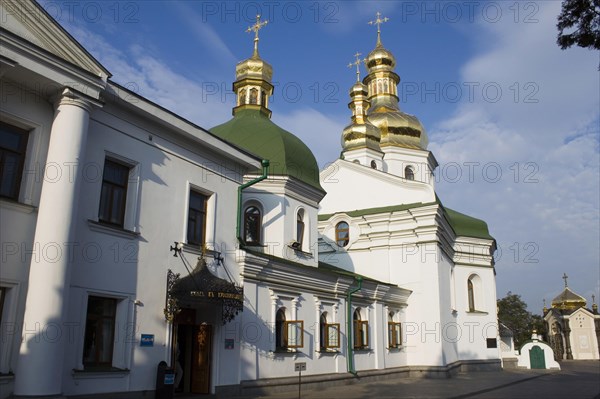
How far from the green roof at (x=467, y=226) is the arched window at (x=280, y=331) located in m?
14.9

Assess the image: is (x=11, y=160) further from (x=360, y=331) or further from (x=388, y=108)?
(x=388, y=108)

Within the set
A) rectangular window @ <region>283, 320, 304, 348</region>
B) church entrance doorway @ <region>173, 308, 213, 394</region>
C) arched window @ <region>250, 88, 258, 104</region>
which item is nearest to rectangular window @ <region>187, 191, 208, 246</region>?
church entrance doorway @ <region>173, 308, 213, 394</region>

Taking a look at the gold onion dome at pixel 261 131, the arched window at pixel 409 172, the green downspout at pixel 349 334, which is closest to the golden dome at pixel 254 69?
the gold onion dome at pixel 261 131

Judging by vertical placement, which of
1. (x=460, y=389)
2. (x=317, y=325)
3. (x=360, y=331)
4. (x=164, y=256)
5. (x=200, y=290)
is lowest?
(x=460, y=389)

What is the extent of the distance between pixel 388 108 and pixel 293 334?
80.3 feet

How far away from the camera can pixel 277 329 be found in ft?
47.9

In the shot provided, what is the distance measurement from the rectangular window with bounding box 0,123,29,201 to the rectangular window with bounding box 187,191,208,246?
13.0ft

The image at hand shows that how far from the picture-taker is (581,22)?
877cm

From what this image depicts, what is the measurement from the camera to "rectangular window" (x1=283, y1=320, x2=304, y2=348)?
47.9 ft

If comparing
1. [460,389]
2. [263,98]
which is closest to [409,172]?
[263,98]

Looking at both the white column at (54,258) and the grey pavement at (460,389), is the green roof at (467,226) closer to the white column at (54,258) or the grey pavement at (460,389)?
the grey pavement at (460,389)

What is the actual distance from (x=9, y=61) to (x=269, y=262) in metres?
7.70

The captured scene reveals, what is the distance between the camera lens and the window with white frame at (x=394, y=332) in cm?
2022

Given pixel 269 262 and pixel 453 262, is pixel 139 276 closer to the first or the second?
pixel 269 262
